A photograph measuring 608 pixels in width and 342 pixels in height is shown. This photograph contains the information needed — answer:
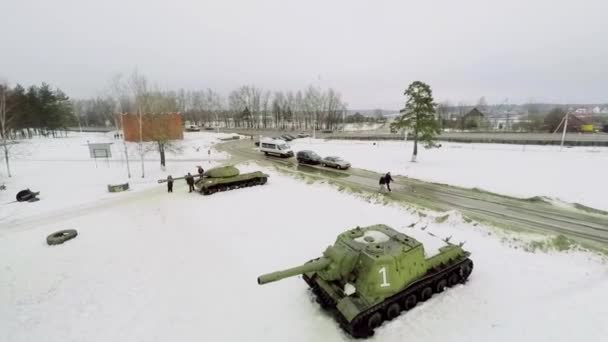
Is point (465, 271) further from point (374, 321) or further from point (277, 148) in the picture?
point (277, 148)

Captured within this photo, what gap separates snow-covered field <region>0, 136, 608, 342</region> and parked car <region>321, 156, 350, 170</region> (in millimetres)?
10941

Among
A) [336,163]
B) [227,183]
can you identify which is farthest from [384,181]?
[227,183]

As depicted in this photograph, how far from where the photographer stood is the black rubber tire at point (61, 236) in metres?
11.7

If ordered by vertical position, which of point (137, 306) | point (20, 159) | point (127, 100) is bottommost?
point (137, 306)

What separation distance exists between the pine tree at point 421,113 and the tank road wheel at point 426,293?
21.2 m

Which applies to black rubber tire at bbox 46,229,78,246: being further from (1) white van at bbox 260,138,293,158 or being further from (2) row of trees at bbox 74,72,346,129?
(2) row of trees at bbox 74,72,346,129

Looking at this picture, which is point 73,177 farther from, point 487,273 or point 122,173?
point 487,273

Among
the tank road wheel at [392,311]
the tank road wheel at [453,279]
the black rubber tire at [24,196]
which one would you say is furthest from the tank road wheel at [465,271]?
the black rubber tire at [24,196]

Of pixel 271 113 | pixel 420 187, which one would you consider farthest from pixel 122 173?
pixel 271 113

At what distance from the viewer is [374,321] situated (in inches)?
268

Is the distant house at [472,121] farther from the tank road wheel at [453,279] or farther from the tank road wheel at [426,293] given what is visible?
the tank road wheel at [426,293]

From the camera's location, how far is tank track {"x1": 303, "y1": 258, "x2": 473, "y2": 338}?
21.6 ft

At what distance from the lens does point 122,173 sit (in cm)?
2525

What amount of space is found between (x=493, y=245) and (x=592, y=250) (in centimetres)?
312
